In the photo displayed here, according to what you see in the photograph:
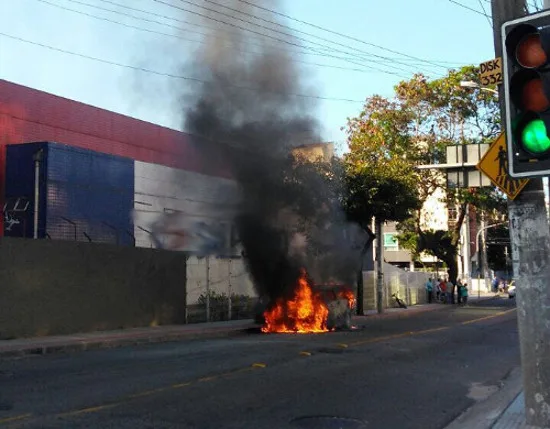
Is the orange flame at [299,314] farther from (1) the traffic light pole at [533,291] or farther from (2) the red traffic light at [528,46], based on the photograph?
(2) the red traffic light at [528,46]

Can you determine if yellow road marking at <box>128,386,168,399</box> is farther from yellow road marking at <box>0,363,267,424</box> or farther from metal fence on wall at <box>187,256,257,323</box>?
metal fence on wall at <box>187,256,257,323</box>

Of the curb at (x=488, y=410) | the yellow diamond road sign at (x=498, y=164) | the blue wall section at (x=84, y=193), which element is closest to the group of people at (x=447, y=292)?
the blue wall section at (x=84, y=193)

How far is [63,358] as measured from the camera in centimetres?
1099

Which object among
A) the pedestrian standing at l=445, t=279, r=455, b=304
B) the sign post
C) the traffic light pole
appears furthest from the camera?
the pedestrian standing at l=445, t=279, r=455, b=304

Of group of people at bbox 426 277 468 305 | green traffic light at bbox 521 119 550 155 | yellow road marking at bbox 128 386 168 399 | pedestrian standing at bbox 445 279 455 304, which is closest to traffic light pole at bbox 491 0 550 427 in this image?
green traffic light at bbox 521 119 550 155

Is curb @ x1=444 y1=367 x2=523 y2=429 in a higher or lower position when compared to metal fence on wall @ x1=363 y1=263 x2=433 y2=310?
lower

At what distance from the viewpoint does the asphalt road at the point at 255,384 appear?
6.17 m

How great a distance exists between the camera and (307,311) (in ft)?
55.5

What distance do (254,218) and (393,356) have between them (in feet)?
25.1

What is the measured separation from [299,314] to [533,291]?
1268 cm

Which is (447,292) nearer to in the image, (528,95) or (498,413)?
(498,413)

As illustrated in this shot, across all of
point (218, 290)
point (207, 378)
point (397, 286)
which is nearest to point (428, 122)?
point (397, 286)

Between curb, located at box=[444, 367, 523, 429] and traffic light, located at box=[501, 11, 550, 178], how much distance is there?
2841 millimetres

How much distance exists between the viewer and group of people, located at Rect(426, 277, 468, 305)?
108 ft
